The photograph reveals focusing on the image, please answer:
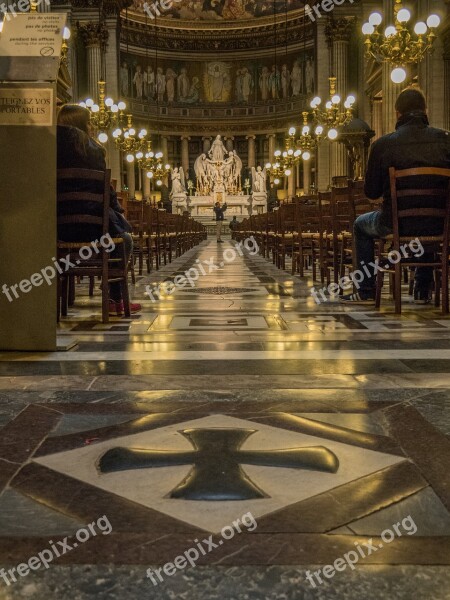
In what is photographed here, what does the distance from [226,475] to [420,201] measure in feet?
14.2

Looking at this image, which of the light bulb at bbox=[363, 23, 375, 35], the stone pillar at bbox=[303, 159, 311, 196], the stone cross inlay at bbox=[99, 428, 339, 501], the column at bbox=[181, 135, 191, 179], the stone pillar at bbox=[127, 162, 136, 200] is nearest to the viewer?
the stone cross inlay at bbox=[99, 428, 339, 501]

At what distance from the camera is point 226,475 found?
71.2 inches

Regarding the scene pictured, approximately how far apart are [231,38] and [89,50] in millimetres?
13337

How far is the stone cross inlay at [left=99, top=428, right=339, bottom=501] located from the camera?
1711 mm

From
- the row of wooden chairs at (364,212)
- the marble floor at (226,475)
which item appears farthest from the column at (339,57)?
the marble floor at (226,475)

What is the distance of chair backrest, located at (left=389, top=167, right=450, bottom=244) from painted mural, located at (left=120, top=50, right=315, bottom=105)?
36.6 metres

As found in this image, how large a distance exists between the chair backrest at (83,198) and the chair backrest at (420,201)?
1982 millimetres

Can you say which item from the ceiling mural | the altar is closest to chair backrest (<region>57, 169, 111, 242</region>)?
the altar

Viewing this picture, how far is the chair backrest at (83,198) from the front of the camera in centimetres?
518

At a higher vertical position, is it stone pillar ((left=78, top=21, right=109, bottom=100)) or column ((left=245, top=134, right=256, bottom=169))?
stone pillar ((left=78, top=21, right=109, bottom=100))

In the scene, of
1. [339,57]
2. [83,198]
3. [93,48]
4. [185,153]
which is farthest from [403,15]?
[185,153]

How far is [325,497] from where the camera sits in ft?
5.55

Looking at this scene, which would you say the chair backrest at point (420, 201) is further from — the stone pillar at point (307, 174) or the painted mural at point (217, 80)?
the painted mural at point (217, 80)

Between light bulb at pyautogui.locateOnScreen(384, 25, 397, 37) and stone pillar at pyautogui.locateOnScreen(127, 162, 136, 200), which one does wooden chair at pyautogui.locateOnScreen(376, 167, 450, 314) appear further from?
stone pillar at pyautogui.locateOnScreen(127, 162, 136, 200)
